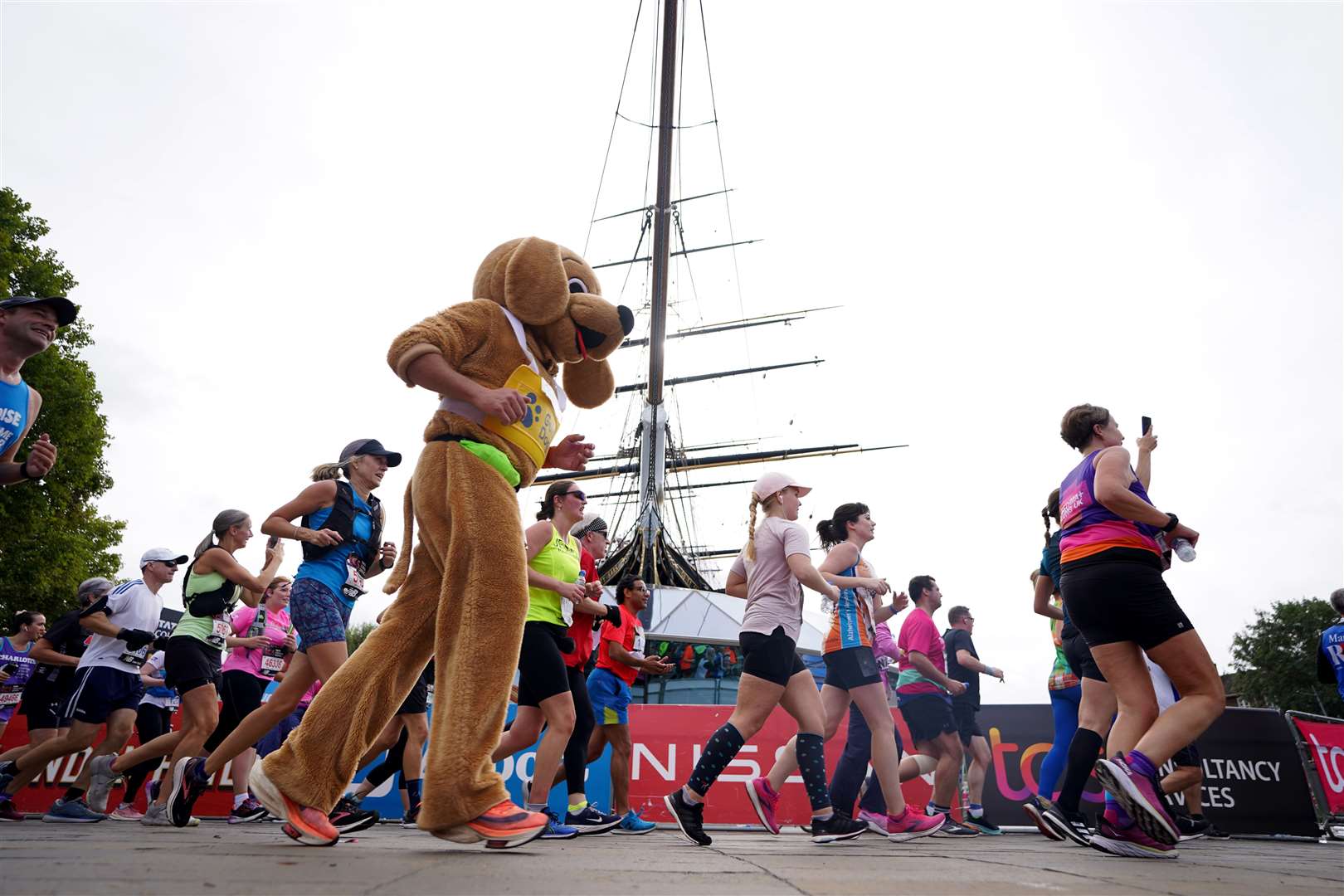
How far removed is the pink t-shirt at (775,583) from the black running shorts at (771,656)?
0.03m

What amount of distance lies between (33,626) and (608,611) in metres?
5.55

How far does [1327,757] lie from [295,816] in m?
9.11

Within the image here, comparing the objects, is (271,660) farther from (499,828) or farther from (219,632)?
(499,828)

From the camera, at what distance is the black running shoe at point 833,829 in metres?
4.14

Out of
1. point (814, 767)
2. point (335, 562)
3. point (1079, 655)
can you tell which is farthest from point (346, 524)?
point (1079, 655)

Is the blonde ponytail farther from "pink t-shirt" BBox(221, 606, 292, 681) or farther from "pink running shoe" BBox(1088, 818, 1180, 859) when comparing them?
"pink t-shirt" BBox(221, 606, 292, 681)

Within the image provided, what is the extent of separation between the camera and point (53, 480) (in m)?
16.5

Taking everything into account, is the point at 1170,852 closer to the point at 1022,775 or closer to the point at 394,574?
the point at 394,574

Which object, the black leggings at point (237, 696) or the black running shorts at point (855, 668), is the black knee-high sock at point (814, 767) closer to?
the black running shorts at point (855, 668)

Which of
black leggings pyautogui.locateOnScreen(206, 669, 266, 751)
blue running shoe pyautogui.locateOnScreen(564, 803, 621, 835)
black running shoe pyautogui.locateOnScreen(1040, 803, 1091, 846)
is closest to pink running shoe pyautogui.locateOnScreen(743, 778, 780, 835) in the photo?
blue running shoe pyautogui.locateOnScreen(564, 803, 621, 835)

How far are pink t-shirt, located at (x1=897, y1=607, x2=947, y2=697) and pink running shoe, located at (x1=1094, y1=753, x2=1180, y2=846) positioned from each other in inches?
128

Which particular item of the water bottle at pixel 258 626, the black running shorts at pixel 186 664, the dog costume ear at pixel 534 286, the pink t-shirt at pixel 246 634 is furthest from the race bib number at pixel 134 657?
the dog costume ear at pixel 534 286

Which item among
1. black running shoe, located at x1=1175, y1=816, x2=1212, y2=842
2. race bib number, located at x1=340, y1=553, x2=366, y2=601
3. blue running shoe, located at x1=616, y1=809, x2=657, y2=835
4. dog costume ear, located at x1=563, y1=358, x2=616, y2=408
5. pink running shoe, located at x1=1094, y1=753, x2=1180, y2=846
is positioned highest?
dog costume ear, located at x1=563, y1=358, x2=616, y2=408

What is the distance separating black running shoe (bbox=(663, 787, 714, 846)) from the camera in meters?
3.90
